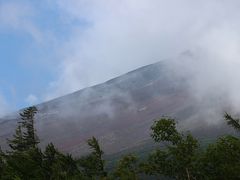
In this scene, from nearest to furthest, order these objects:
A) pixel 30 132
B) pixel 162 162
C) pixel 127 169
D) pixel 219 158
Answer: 1. pixel 127 169
2. pixel 219 158
3. pixel 162 162
4. pixel 30 132

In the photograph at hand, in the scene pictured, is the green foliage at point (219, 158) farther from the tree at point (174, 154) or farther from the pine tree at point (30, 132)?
the pine tree at point (30, 132)

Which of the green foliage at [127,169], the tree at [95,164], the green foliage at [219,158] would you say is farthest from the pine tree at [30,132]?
the green foliage at [219,158]

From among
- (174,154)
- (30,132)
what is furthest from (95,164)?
(30,132)

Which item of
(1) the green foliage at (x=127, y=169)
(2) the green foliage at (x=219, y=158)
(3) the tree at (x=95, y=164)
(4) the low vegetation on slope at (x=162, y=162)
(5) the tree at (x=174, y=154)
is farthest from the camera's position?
(3) the tree at (x=95, y=164)

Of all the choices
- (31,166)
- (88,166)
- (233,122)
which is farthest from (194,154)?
(31,166)

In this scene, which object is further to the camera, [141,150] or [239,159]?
[141,150]

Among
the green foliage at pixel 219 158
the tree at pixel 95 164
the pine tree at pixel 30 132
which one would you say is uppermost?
Answer: the pine tree at pixel 30 132

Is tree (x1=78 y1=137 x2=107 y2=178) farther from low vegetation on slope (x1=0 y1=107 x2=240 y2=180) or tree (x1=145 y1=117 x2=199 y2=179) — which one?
tree (x1=145 y1=117 x2=199 y2=179)

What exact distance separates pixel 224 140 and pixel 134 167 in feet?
25.6

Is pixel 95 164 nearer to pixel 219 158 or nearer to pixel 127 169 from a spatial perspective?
pixel 127 169

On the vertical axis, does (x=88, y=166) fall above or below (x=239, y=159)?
above

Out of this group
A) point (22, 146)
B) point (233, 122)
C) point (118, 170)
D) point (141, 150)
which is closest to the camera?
point (118, 170)

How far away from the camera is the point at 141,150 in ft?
556

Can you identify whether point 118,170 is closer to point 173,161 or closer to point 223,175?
point 173,161
